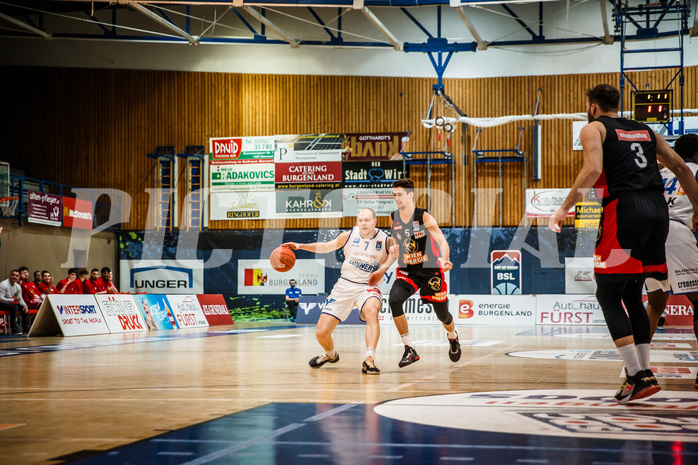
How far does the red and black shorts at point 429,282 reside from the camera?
25.0ft

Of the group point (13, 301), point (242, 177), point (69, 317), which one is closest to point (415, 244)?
point (69, 317)

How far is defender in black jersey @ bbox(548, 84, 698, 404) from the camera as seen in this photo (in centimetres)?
453

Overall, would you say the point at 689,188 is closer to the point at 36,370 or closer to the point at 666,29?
the point at 36,370

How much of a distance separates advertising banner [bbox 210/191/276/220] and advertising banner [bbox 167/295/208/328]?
5848mm

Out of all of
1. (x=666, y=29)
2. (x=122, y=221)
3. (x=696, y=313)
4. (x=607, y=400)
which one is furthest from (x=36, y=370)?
(x=666, y=29)

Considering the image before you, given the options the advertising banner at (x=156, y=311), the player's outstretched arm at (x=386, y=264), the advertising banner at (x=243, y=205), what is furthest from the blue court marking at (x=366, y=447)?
the advertising banner at (x=243, y=205)

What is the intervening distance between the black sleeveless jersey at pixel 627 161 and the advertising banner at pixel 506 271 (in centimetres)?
2003

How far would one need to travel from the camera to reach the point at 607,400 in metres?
4.81

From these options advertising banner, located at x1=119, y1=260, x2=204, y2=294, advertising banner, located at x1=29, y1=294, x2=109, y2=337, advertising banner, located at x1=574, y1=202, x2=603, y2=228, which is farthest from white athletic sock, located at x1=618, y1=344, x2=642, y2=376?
advertising banner, located at x1=119, y1=260, x2=204, y2=294

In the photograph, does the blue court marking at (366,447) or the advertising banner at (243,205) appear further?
the advertising banner at (243,205)

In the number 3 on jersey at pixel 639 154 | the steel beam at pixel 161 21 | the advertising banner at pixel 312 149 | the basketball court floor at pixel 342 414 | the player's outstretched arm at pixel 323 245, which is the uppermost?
the steel beam at pixel 161 21

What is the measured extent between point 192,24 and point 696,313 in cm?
2455

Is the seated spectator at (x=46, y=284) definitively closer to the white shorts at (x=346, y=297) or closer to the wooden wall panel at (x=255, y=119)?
the wooden wall panel at (x=255, y=119)

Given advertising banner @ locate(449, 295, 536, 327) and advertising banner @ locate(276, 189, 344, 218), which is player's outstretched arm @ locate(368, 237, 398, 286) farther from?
advertising banner @ locate(276, 189, 344, 218)
